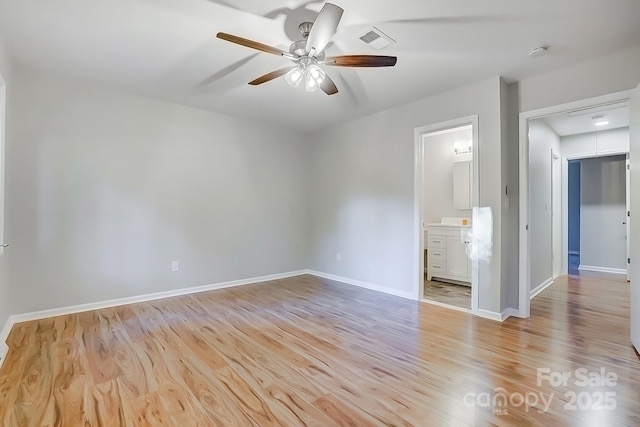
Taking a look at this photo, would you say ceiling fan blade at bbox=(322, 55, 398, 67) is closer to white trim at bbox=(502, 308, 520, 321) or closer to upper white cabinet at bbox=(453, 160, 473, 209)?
white trim at bbox=(502, 308, 520, 321)

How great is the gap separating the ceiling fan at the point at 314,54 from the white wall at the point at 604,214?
19.4ft

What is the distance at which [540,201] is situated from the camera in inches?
166

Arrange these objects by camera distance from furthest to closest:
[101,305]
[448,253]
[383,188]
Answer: [448,253] → [383,188] → [101,305]

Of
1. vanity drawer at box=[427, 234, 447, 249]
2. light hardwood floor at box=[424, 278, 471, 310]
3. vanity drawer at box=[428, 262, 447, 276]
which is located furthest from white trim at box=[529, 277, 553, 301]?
vanity drawer at box=[427, 234, 447, 249]

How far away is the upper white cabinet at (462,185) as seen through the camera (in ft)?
15.9

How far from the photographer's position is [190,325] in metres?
2.90

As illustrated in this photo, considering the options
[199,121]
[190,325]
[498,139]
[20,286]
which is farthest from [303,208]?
[20,286]

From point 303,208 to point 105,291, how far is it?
2999mm

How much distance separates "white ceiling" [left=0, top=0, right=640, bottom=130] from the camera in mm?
2012

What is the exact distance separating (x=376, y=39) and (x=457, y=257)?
334 centimetres

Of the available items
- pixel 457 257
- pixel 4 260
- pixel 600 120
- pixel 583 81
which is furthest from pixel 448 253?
pixel 4 260

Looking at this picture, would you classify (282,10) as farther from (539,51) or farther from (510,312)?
(510,312)

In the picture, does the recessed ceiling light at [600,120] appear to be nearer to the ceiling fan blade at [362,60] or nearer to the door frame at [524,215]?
the door frame at [524,215]

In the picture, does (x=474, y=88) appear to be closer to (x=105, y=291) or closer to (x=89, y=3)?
Result: (x=89, y=3)
